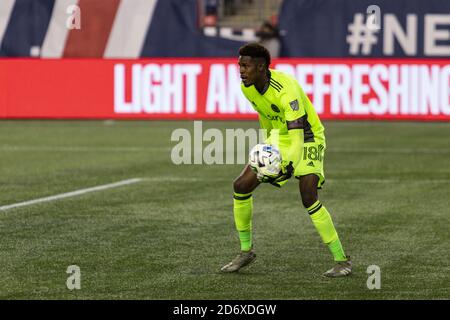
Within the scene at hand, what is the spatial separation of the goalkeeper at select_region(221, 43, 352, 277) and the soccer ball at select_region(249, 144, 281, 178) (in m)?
0.08

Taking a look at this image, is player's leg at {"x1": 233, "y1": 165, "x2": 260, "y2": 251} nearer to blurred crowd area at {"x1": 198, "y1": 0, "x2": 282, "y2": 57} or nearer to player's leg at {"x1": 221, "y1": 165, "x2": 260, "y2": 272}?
player's leg at {"x1": 221, "y1": 165, "x2": 260, "y2": 272}

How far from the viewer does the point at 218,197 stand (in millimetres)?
15039

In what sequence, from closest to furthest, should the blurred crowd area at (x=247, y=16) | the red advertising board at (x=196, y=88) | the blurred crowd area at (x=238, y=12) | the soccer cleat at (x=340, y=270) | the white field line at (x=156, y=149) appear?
the soccer cleat at (x=340, y=270) < the white field line at (x=156, y=149) < the red advertising board at (x=196, y=88) < the blurred crowd area at (x=247, y=16) < the blurred crowd area at (x=238, y=12)

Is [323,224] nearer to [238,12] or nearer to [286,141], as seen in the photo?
[286,141]

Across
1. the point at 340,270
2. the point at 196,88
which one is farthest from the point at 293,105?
the point at 196,88

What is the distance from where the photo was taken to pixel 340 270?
9641 mm

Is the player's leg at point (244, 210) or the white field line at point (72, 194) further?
the white field line at point (72, 194)

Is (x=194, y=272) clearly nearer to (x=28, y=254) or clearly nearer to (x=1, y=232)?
(x=28, y=254)

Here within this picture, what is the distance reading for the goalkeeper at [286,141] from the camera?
955 cm

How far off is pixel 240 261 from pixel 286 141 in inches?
41.6

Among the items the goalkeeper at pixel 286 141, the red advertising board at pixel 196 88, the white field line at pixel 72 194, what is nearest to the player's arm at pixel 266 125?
the goalkeeper at pixel 286 141

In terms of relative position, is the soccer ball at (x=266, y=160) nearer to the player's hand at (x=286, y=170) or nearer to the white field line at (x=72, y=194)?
the player's hand at (x=286, y=170)
